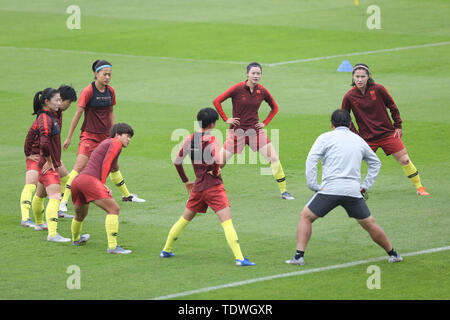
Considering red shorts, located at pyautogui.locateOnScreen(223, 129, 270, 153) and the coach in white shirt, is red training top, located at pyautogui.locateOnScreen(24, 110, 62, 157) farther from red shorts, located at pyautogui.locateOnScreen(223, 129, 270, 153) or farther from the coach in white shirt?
the coach in white shirt

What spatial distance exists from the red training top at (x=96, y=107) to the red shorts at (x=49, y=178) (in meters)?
1.77

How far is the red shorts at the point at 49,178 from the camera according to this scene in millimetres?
13148

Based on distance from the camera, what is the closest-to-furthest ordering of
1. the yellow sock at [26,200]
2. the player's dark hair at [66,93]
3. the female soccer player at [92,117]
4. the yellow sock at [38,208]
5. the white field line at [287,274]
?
the white field line at [287,274], the yellow sock at [38,208], the player's dark hair at [66,93], the yellow sock at [26,200], the female soccer player at [92,117]

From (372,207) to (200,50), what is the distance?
1903 cm

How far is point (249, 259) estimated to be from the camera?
1188cm

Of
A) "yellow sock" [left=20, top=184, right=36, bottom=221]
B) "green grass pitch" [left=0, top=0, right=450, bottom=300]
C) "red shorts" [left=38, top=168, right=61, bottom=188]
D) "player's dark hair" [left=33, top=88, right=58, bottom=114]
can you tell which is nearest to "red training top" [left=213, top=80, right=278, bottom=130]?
"green grass pitch" [left=0, top=0, right=450, bottom=300]

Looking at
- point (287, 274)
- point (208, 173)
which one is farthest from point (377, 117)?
point (287, 274)

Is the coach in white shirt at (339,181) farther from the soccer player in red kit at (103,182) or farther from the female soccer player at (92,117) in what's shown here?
the female soccer player at (92,117)

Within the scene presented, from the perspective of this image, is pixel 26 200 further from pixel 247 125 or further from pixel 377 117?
pixel 377 117

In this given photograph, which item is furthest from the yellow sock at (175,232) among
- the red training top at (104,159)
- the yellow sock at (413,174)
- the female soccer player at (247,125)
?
the yellow sock at (413,174)

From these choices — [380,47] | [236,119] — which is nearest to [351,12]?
[380,47]

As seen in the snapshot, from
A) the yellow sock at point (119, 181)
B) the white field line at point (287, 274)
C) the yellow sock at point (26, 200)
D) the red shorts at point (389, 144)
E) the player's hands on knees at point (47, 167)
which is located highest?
the red shorts at point (389, 144)

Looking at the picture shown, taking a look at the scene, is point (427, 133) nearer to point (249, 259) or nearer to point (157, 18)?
point (249, 259)

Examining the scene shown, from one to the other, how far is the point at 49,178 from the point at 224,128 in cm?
887
